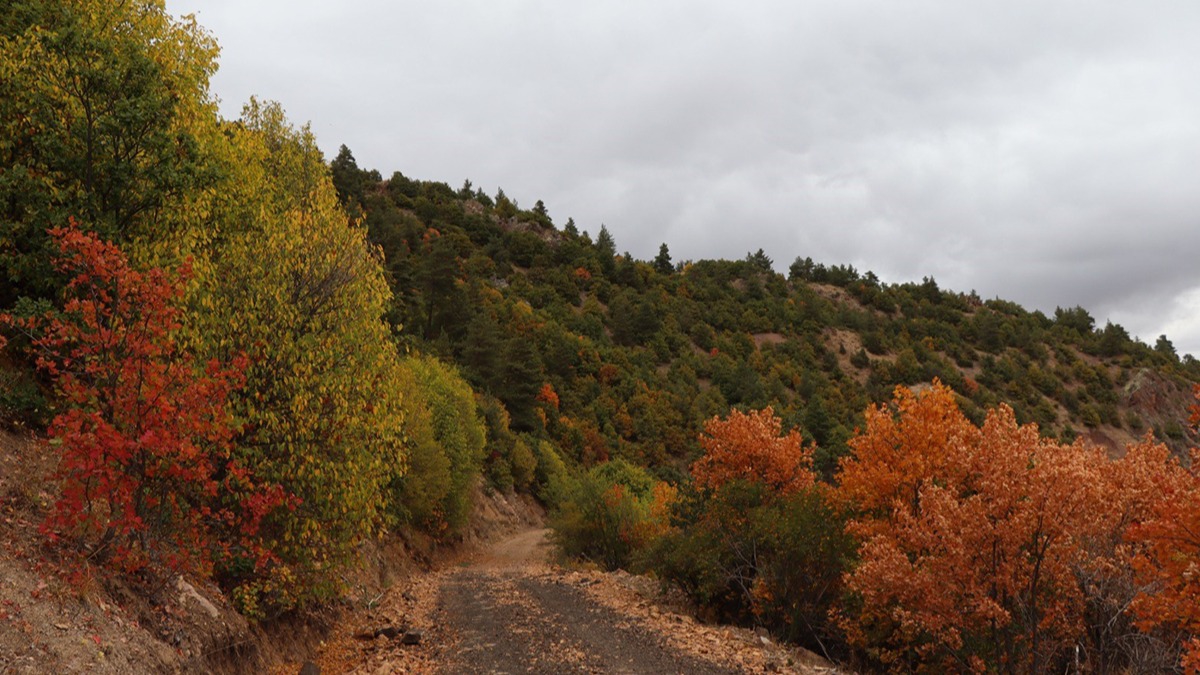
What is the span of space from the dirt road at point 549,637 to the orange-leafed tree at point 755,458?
206 inches

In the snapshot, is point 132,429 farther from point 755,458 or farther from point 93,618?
point 755,458

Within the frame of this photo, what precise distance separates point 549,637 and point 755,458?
477 inches

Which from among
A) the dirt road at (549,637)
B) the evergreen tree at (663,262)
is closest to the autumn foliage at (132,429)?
the dirt road at (549,637)

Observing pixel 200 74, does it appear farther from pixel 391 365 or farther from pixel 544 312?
pixel 544 312

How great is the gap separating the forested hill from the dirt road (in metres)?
33.8

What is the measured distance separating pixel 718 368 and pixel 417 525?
64860mm

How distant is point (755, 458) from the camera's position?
2469 centimetres

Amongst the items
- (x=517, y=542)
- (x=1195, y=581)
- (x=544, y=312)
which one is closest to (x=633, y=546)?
(x=517, y=542)

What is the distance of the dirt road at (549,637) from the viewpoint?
13.0 meters

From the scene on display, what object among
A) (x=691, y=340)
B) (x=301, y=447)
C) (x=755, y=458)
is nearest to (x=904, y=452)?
(x=755, y=458)

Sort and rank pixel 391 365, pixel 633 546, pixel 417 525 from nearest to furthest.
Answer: pixel 391 365 < pixel 633 546 < pixel 417 525

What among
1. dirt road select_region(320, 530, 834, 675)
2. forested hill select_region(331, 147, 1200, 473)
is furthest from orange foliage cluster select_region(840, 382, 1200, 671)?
forested hill select_region(331, 147, 1200, 473)

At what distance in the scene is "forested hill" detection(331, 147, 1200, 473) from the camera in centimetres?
6681

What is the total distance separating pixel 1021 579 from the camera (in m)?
13.4
